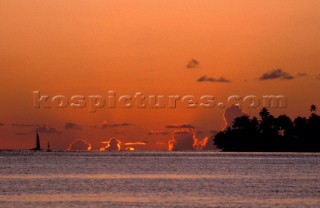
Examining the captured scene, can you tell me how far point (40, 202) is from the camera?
254 feet

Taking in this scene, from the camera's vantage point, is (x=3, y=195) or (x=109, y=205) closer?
(x=109, y=205)

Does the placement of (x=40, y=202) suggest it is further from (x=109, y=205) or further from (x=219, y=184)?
(x=219, y=184)

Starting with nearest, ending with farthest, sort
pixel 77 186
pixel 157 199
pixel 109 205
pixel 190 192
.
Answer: pixel 109 205 → pixel 157 199 → pixel 190 192 → pixel 77 186

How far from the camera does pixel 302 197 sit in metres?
84.8

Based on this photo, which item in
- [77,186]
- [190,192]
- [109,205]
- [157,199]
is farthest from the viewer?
[77,186]

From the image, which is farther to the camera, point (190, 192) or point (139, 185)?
point (139, 185)

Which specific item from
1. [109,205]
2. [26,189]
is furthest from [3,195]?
[109,205]

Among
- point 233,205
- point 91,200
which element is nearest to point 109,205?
point 91,200

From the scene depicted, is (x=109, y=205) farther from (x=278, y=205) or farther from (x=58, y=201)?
(x=278, y=205)

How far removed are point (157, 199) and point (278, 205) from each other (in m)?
13.8

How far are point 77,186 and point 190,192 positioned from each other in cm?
1869

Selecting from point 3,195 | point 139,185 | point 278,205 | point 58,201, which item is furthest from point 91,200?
point 139,185

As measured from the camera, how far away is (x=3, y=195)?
86.1 metres

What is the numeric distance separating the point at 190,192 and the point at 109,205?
1874 cm
